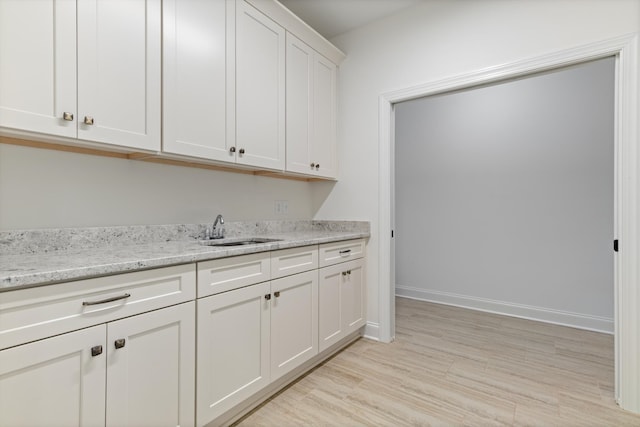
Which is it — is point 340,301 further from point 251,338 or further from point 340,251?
point 251,338

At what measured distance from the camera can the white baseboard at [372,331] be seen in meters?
2.69

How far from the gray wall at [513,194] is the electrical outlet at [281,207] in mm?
1549

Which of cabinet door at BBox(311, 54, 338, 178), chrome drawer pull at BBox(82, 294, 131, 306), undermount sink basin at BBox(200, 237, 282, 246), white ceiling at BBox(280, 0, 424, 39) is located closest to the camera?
chrome drawer pull at BBox(82, 294, 131, 306)

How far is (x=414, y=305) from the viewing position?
3.71 metres

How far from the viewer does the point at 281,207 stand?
9.05 ft

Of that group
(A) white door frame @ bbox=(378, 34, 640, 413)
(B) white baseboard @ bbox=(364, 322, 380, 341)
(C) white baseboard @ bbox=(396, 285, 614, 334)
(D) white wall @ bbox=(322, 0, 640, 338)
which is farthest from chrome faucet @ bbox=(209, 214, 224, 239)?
(C) white baseboard @ bbox=(396, 285, 614, 334)

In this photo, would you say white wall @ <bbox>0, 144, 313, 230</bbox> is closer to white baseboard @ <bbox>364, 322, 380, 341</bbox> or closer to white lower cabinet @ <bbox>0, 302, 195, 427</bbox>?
white lower cabinet @ <bbox>0, 302, 195, 427</bbox>

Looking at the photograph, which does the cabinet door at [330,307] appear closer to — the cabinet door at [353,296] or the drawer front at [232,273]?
the cabinet door at [353,296]

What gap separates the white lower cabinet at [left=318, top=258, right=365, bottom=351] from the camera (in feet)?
7.16

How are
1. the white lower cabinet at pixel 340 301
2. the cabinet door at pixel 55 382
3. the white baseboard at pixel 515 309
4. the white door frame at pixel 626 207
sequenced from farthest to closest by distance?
the white baseboard at pixel 515 309 < the white lower cabinet at pixel 340 301 < the white door frame at pixel 626 207 < the cabinet door at pixel 55 382

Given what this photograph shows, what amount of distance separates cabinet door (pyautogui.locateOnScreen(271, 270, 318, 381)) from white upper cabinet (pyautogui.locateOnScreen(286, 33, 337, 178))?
912 mm

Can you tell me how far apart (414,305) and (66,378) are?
338 cm

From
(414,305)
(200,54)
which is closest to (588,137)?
(414,305)

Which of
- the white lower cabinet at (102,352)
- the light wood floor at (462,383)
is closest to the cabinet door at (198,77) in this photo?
the white lower cabinet at (102,352)
